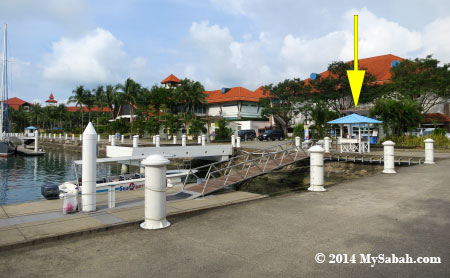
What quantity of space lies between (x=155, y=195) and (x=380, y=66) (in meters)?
51.2

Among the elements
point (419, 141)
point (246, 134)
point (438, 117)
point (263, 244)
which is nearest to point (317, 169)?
point (263, 244)

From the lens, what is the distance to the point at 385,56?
51375 mm

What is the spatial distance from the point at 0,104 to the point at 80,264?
57129mm

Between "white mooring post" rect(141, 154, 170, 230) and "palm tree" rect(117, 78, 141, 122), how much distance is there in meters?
62.3

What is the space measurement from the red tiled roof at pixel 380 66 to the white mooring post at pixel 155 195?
44.9 meters

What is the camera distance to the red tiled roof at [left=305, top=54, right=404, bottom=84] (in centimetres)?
4600

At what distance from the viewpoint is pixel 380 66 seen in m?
49.3

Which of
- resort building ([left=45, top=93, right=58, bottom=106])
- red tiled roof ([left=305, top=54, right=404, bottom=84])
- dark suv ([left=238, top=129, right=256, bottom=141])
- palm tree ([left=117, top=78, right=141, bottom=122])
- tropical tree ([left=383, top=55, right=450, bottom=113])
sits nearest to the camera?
tropical tree ([left=383, top=55, right=450, bottom=113])

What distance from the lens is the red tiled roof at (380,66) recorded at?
1811 inches

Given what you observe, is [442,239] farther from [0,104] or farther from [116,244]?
[0,104]

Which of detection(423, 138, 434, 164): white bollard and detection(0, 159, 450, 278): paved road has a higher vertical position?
detection(423, 138, 434, 164): white bollard

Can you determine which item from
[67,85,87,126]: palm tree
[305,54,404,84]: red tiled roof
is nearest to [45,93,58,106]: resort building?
[67,85,87,126]: palm tree

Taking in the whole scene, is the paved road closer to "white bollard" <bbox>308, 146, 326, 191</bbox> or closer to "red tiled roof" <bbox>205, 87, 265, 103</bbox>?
"white bollard" <bbox>308, 146, 326, 191</bbox>

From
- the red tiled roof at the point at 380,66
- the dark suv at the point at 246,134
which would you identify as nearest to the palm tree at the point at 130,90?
the dark suv at the point at 246,134
